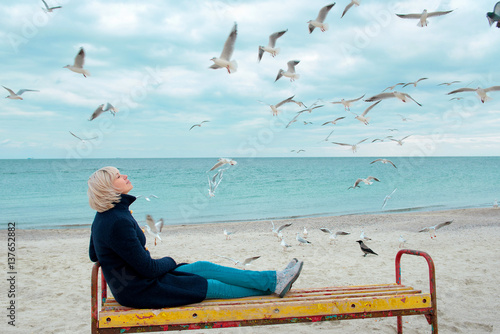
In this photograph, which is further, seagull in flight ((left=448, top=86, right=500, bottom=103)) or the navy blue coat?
seagull in flight ((left=448, top=86, right=500, bottom=103))

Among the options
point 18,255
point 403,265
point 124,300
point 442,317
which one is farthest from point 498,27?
point 18,255

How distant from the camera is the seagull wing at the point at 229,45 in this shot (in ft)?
20.8

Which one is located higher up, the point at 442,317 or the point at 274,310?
the point at 274,310

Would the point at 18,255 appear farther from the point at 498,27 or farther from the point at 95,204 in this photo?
the point at 498,27

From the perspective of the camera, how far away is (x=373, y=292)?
312 centimetres

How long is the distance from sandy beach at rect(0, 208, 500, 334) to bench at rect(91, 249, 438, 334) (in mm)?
1222

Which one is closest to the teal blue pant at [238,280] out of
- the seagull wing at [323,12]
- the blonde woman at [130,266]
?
the blonde woman at [130,266]

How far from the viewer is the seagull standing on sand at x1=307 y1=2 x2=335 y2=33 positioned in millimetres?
7948

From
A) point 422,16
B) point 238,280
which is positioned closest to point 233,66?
point 422,16

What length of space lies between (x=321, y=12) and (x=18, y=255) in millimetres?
7497

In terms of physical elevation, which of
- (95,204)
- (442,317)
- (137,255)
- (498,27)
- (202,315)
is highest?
(498,27)

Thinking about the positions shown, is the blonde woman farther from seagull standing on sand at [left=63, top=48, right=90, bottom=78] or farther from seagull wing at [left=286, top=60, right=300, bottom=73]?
seagull wing at [left=286, top=60, right=300, bottom=73]

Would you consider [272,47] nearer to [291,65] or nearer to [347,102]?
[291,65]

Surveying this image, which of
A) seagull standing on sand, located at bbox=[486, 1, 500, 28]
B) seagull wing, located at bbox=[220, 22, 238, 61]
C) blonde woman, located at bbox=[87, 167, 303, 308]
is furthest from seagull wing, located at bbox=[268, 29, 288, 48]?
blonde woman, located at bbox=[87, 167, 303, 308]
